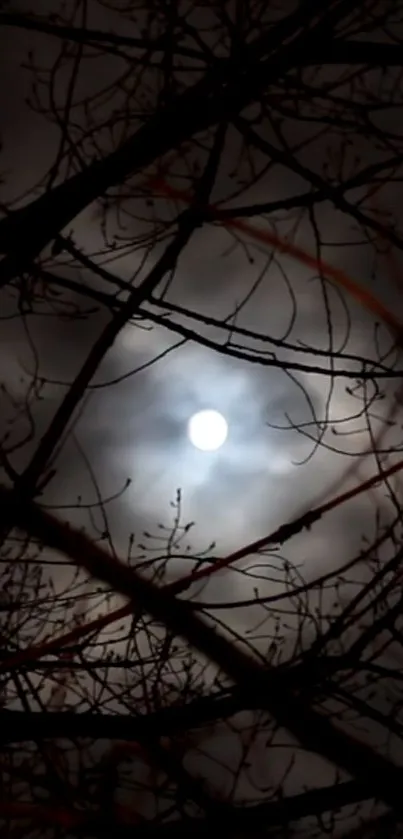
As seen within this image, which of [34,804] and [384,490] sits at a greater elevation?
[384,490]

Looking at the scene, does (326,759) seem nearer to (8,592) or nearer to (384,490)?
(384,490)

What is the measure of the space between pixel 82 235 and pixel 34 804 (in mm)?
795

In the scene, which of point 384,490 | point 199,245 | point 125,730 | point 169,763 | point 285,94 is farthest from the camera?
point 384,490

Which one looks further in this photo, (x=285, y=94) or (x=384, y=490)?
(x=384, y=490)

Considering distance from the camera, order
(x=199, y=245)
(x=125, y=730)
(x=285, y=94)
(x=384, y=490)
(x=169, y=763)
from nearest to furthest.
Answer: (x=125, y=730) → (x=285, y=94) → (x=169, y=763) → (x=199, y=245) → (x=384, y=490)

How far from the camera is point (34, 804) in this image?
1.26m

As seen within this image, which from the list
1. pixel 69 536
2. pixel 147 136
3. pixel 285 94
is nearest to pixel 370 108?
pixel 285 94

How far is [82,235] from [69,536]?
451mm

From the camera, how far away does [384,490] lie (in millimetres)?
1527

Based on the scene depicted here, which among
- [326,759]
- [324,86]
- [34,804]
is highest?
[324,86]

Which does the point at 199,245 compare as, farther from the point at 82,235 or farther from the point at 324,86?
the point at 324,86

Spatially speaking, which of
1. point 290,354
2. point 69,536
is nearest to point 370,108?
point 290,354


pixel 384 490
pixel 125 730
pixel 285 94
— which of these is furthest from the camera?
pixel 384 490

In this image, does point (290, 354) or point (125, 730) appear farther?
point (290, 354)
